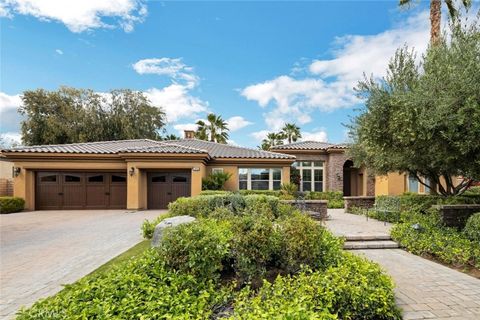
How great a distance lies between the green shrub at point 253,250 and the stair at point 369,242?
3.71 metres

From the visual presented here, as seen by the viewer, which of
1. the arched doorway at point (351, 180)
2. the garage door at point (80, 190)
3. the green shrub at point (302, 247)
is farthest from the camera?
the arched doorway at point (351, 180)

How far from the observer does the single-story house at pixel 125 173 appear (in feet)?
51.7

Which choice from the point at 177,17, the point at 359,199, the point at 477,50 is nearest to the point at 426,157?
the point at 477,50

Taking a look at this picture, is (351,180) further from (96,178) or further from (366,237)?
(96,178)

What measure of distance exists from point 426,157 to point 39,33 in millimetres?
17486

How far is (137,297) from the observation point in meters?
3.40

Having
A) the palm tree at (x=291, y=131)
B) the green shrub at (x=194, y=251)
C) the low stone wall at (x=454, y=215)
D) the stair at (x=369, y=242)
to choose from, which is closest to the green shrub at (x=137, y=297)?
the green shrub at (x=194, y=251)

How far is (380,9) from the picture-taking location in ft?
36.6

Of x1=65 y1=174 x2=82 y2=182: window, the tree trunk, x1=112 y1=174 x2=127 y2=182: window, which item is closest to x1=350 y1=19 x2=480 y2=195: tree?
A: the tree trunk

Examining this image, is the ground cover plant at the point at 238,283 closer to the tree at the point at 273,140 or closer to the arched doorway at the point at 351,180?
the arched doorway at the point at 351,180

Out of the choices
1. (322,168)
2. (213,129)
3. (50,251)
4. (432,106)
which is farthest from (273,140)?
(50,251)

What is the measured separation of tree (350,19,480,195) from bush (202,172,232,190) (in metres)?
9.57

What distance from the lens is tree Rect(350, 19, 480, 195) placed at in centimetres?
607

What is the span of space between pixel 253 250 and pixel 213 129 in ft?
95.5
